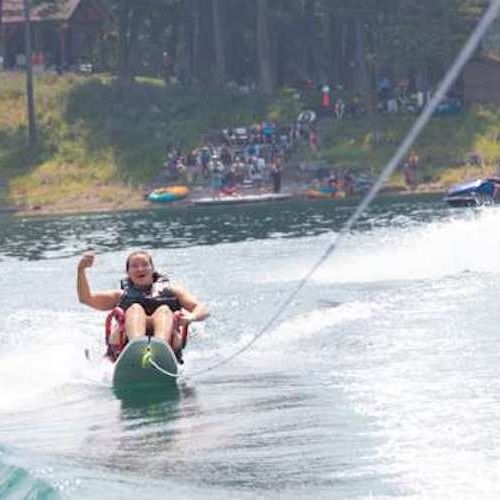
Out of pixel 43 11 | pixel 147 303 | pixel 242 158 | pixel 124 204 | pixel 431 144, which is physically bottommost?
pixel 124 204

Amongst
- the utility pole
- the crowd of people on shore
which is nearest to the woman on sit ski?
the crowd of people on shore

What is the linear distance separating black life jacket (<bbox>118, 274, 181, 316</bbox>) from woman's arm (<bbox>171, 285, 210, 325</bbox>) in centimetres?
7

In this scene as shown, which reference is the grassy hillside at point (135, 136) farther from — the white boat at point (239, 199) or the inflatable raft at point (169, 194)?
the white boat at point (239, 199)

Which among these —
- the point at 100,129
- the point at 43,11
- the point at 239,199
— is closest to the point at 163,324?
the point at 239,199

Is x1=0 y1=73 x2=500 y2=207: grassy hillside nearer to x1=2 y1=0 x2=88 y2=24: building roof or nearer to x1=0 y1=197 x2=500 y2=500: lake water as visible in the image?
x1=2 y1=0 x2=88 y2=24: building roof

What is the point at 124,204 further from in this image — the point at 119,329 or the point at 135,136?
the point at 119,329

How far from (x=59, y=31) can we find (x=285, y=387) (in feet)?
265

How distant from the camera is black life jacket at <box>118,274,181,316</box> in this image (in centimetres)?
2894

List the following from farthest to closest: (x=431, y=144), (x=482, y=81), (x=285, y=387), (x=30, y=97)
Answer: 1. (x=482, y=81)
2. (x=30, y=97)
3. (x=431, y=144)
4. (x=285, y=387)

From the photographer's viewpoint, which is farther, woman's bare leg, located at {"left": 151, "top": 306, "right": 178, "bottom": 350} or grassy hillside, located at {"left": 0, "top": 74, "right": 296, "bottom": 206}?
grassy hillside, located at {"left": 0, "top": 74, "right": 296, "bottom": 206}

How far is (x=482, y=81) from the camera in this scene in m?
95.8

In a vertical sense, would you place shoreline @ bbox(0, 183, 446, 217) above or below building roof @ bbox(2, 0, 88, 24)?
below

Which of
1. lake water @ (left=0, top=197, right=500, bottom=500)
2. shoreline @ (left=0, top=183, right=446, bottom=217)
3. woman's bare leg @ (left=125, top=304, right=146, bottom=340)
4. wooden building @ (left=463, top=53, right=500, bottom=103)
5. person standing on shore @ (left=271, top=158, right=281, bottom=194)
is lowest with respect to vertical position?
shoreline @ (left=0, top=183, right=446, bottom=217)

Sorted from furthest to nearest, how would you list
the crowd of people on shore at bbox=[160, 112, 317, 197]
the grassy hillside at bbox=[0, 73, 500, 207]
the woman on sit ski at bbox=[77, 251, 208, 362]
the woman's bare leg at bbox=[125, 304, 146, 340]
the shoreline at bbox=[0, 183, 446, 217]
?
1. the grassy hillside at bbox=[0, 73, 500, 207]
2. the crowd of people on shore at bbox=[160, 112, 317, 197]
3. the shoreline at bbox=[0, 183, 446, 217]
4. the woman on sit ski at bbox=[77, 251, 208, 362]
5. the woman's bare leg at bbox=[125, 304, 146, 340]
